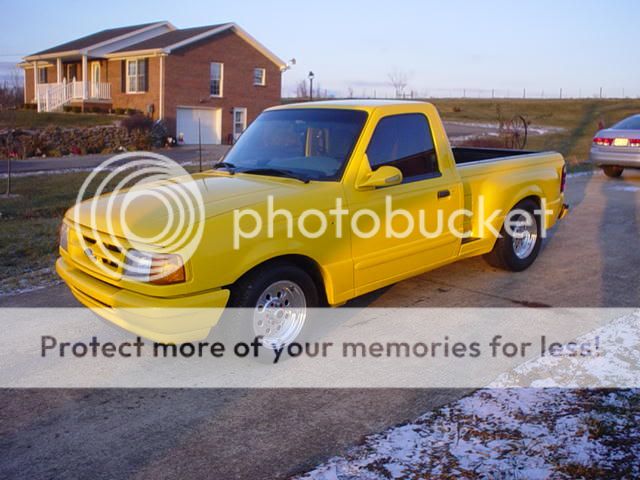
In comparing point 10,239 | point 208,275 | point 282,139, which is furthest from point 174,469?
point 10,239

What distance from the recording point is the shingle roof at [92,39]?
38872 millimetres

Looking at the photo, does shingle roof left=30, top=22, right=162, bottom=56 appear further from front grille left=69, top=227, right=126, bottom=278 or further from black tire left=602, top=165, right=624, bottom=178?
front grille left=69, top=227, right=126, bottom=278

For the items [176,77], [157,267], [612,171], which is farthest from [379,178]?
[176,77]

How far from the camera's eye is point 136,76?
35531 mm

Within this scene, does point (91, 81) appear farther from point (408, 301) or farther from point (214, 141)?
point (408, 301)

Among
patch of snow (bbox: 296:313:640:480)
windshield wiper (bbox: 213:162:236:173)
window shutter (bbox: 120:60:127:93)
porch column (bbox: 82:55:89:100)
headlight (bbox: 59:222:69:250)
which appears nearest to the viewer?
patch of snow (bbox: 296:313:640:480)

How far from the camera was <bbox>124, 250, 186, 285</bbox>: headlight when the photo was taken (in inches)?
168

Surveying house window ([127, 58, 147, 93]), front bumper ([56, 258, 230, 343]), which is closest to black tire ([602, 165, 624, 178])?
front bumper ([56, 258, 230, 343])

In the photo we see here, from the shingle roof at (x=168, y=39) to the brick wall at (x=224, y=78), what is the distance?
1.95 ft

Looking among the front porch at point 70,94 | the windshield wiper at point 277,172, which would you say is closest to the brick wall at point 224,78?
the front porch at point 70,94

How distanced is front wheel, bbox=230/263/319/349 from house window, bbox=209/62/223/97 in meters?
32.5

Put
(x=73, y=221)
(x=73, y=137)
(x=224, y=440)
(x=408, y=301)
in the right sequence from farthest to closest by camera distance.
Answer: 1. (x=73, y=137)
2. (x=408, y=301)
3. (x=73, y=221)
4. (x=224, y=440)

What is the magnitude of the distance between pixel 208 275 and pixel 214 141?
33347 mm

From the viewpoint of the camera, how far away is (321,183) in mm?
5215
